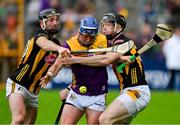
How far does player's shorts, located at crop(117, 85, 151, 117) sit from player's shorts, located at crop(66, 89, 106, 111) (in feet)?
1.26

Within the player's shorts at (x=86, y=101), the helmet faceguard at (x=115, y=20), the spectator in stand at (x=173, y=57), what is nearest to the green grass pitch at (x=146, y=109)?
the spectator in stand at (x=173, y=57)

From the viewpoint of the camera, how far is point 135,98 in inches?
460

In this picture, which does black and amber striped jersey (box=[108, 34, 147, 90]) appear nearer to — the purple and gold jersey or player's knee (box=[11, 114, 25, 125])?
the purple and gold jersey

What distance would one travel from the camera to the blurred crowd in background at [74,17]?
79.6 feet

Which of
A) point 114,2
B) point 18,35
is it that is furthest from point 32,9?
point 114,2

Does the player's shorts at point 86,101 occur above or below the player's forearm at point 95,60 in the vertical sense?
below

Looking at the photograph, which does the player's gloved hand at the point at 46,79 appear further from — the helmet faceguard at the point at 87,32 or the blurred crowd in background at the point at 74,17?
the blurred crowd in background at the point at 74,17

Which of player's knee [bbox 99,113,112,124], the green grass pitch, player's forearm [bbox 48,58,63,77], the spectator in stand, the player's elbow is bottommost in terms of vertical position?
the green grass pitch

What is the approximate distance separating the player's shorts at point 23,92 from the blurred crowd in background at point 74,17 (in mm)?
11110

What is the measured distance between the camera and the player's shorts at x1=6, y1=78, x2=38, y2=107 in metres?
12.5

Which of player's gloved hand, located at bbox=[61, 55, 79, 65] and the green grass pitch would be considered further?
the green grass pitch

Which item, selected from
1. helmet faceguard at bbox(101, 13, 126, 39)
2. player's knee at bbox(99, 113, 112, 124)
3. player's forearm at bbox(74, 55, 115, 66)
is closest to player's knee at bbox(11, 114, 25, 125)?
player's forearm at bbox(74, 55, 115, 66)

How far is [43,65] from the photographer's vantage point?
12602 millimetres

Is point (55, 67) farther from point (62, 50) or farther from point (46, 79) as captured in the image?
point (62, 50)
